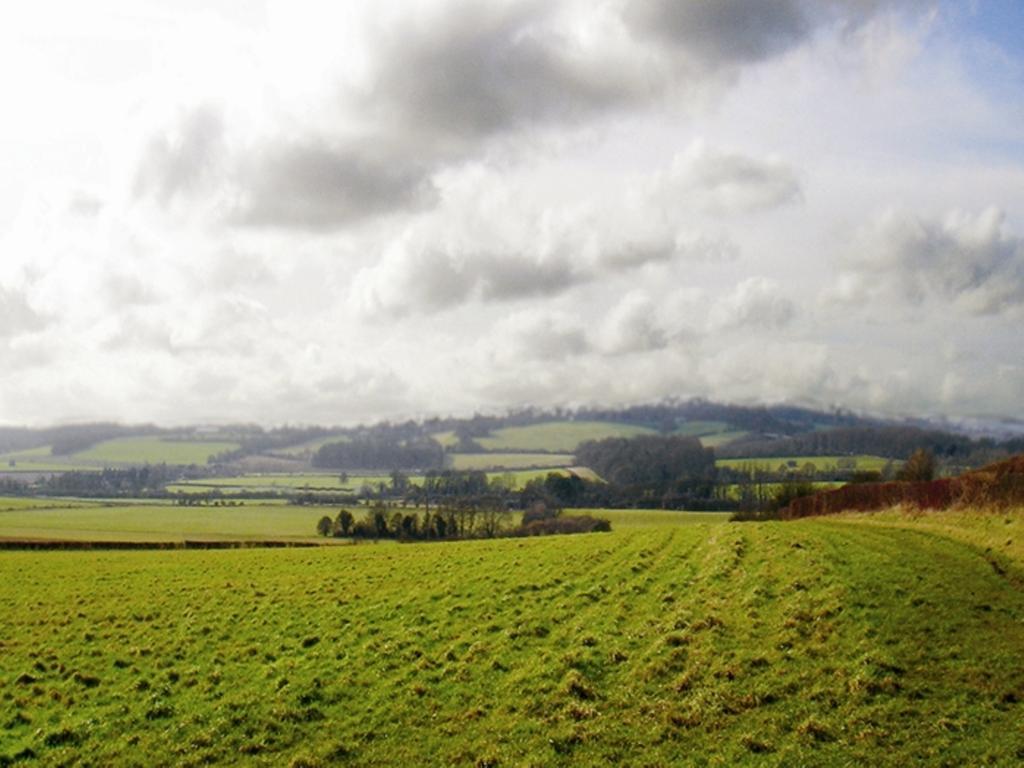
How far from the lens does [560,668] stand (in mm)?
17969

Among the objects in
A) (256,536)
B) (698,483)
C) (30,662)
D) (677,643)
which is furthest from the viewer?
(698,483)

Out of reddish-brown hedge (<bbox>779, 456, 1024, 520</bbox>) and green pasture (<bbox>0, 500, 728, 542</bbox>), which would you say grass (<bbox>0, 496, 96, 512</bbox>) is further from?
reddish-brown hedge (<bbox>779, 456, 1024, 520</bbox>)

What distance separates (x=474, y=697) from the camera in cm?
1677

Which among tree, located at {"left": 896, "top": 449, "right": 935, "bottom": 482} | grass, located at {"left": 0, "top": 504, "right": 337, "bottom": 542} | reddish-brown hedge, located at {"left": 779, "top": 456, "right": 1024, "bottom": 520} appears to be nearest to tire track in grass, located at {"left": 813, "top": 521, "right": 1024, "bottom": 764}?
reddish-brown hedge, located at {"left": 779, "top": 456, "right": 1024, "bottom": 520}

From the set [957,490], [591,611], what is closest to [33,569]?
[591,611]

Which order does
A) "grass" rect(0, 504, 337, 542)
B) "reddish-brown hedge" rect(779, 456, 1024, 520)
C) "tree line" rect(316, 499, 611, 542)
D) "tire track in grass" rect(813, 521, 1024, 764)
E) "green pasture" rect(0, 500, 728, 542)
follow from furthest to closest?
1. "tree line" rect(316, 499, 611, 542)
2. "green pasture" rect(0, 500, 728, 542)
3. "grass" rect(0, 504, 337, 542)
4. "reddish-brown hedge" rect(779, 456, 1024, 520)
5. "tire track in grass" rect(813, 521, 1024, 764)

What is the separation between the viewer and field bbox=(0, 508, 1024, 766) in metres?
13.8

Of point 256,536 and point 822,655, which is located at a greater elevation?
point 822,655

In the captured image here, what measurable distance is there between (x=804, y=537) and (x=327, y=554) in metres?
31.0

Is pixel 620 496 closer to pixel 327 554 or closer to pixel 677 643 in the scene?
pixel 327 554

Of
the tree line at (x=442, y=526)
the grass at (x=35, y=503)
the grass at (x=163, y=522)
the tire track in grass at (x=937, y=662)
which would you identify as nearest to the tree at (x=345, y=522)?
the tree line at (x=442, y=526)

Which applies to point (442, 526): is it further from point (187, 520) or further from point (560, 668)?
point (560, 668)

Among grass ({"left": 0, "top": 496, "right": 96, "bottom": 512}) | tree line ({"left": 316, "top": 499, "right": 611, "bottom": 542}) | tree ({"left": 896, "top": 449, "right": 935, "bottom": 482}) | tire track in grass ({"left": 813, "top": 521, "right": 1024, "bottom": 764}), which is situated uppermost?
tire track in grass ({"left": 813, "top": 521, "right": 1024, "bottom": 764})

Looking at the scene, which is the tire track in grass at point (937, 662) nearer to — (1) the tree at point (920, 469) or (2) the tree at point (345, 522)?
(1) the tree at point (920, 469)
